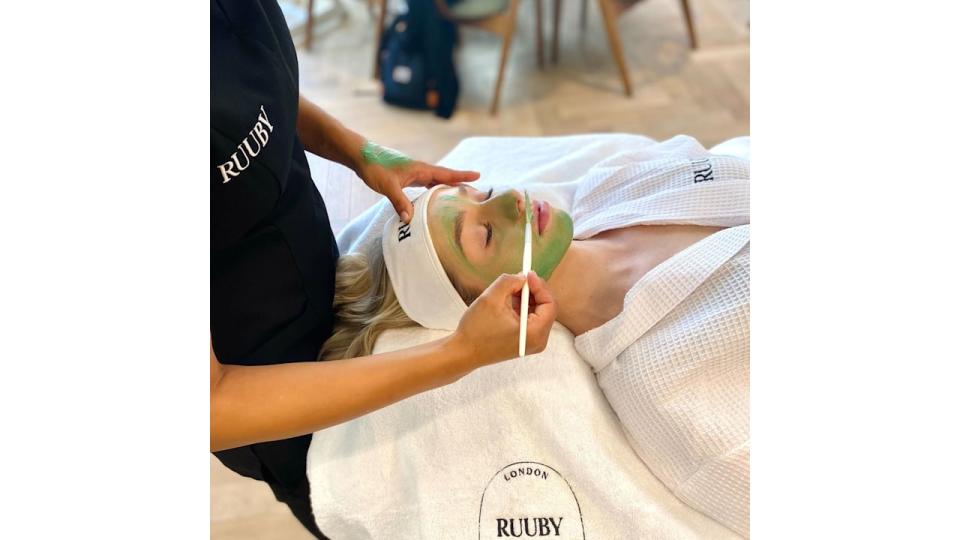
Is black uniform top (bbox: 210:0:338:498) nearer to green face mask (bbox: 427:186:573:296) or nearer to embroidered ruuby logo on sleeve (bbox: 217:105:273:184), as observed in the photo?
embroidered ruuby logo on sleeve (bbox: 217:105:273:184)

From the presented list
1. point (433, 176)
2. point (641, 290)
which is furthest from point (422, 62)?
point (641, 290)

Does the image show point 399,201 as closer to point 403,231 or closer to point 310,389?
point 403,231

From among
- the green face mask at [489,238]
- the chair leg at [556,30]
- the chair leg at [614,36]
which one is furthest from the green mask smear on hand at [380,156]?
the chair leg at [556,30]

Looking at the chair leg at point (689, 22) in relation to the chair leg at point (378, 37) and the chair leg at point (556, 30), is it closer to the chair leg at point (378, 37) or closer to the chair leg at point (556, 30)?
the chair leg at point (556, 30)

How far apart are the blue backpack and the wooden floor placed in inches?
2.8

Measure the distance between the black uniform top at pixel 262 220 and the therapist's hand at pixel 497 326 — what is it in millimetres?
338

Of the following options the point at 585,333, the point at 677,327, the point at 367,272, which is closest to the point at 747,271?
the point at 677,327

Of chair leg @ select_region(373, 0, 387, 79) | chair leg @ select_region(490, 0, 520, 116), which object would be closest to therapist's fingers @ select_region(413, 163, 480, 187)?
chair leg @ select_region(490, 0, 520, 116)

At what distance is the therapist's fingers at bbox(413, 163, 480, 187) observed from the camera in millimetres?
1438

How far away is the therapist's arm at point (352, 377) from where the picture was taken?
0.91 m

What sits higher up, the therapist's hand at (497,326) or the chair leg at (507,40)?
the therapist's hand at (497,326)

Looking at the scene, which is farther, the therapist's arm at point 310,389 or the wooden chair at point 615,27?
the wooden chair at point 615,27

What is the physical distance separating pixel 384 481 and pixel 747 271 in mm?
733

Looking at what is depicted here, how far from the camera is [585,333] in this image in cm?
134
